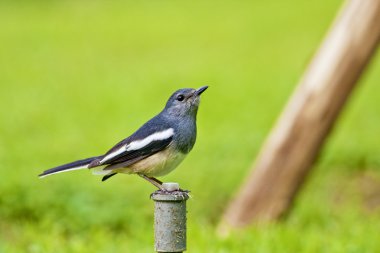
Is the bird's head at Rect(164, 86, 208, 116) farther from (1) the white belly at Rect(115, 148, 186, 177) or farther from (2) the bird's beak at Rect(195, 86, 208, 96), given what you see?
(1) the white belly at Rect(115, 148, 186, 177)

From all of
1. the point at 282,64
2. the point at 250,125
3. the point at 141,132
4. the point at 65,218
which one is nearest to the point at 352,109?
the point at 250,125

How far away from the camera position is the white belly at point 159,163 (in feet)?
13.2

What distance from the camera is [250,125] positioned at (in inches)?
411

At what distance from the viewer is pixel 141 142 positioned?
4004 mm

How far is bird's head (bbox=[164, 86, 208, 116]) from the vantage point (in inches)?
158

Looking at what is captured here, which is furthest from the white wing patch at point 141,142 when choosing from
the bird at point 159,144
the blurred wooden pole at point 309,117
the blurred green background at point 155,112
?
the blurred wooden pole at point 309,117

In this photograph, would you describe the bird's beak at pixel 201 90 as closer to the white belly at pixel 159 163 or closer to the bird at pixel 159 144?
the bird at pixel 159 144

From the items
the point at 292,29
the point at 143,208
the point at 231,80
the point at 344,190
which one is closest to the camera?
the point at 143,208

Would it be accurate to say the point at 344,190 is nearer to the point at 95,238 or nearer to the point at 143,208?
the point at 143,208

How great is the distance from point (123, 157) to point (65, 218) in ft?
9.84

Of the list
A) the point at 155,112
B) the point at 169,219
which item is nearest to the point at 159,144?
the point at 169,219

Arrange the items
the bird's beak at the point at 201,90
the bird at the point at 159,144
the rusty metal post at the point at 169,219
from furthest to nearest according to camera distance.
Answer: the bird at the point at 159,144 < the bird's beak at the point at 201,90 < the rusty metal post at the point at 169,219

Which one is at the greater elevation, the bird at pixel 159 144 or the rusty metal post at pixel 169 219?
the bird at pixel 159 144

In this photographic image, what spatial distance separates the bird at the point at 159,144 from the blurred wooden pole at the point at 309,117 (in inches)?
109
